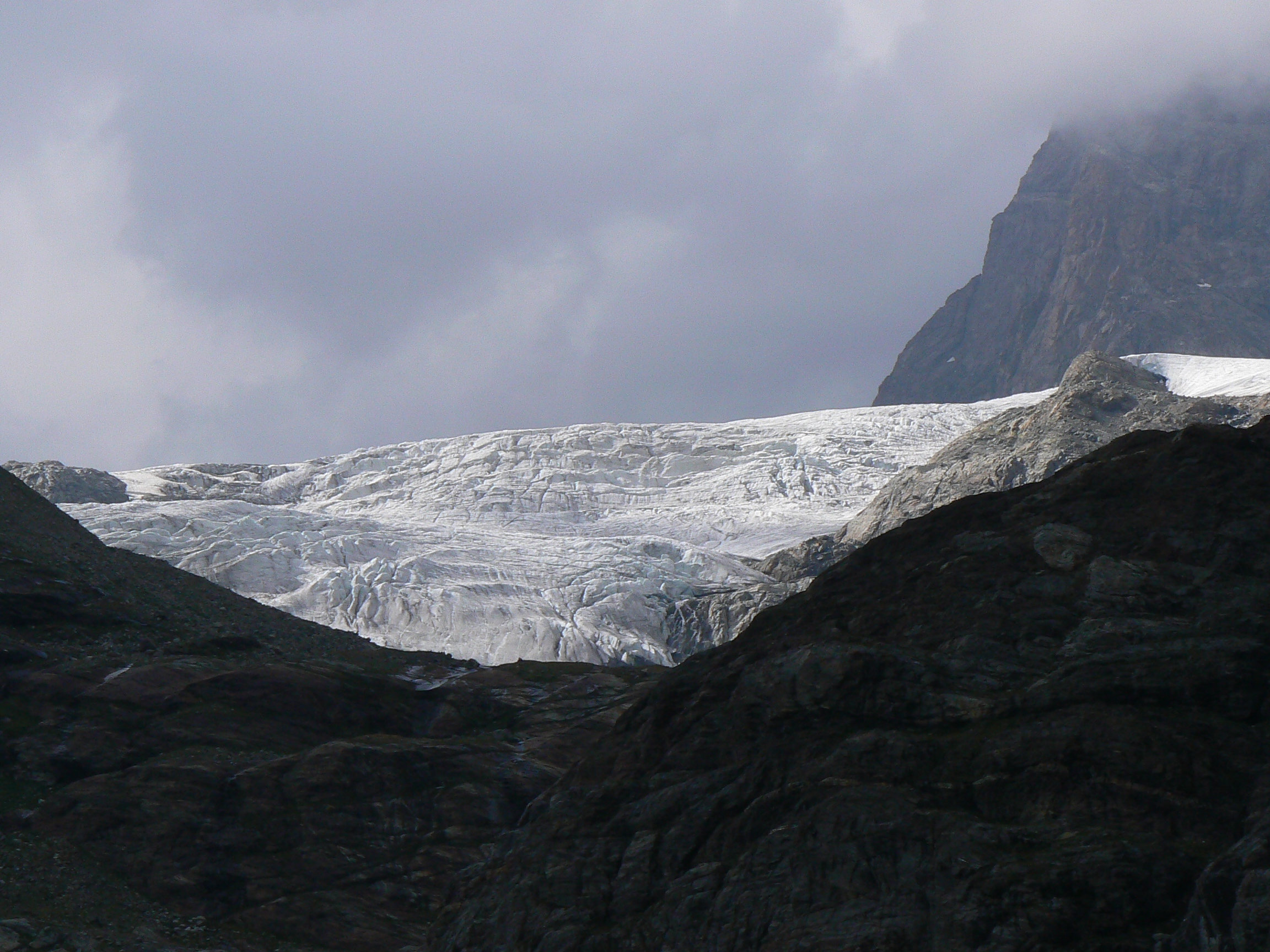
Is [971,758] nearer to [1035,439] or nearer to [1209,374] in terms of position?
[1035,439]

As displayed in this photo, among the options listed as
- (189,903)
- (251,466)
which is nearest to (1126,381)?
(251,466)

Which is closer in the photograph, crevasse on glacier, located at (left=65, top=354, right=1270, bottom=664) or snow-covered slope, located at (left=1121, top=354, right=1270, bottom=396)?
crevasse on glacier, located at (left=65, top=354, right=1270, bottom=664)

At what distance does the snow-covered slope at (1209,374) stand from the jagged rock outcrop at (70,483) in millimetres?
135400

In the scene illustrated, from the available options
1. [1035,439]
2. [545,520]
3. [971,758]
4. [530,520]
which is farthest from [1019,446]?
[971,758]

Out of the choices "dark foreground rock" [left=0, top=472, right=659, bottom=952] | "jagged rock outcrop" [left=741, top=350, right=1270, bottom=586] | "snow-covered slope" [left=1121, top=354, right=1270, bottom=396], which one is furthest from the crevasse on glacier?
"dark foreground rock" [left=0, top=472, right=659, bottom=952]

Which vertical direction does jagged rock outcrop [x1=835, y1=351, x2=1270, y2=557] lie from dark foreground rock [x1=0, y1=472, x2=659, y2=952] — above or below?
above

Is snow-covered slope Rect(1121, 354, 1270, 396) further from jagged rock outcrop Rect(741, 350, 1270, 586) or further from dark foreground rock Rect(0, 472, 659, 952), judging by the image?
dark foreground rock Rect(0, 472, 659, 952)

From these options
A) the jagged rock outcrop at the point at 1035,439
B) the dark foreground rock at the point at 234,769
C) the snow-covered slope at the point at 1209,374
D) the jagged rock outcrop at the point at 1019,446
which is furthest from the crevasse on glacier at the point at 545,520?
the dark foreground rock at the point at 234,769

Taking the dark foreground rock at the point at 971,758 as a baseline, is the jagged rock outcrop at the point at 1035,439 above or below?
above

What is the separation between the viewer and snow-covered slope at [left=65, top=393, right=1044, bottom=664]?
111m

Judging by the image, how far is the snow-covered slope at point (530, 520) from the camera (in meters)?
111

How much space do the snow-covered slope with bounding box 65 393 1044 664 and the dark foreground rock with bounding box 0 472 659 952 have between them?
58610mm

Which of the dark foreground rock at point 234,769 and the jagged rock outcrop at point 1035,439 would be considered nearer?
the dark foreground rock at point 234,769

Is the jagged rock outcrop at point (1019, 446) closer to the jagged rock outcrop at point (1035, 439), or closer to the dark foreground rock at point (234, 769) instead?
the jagged rock outcrop at point (1035, 439)
